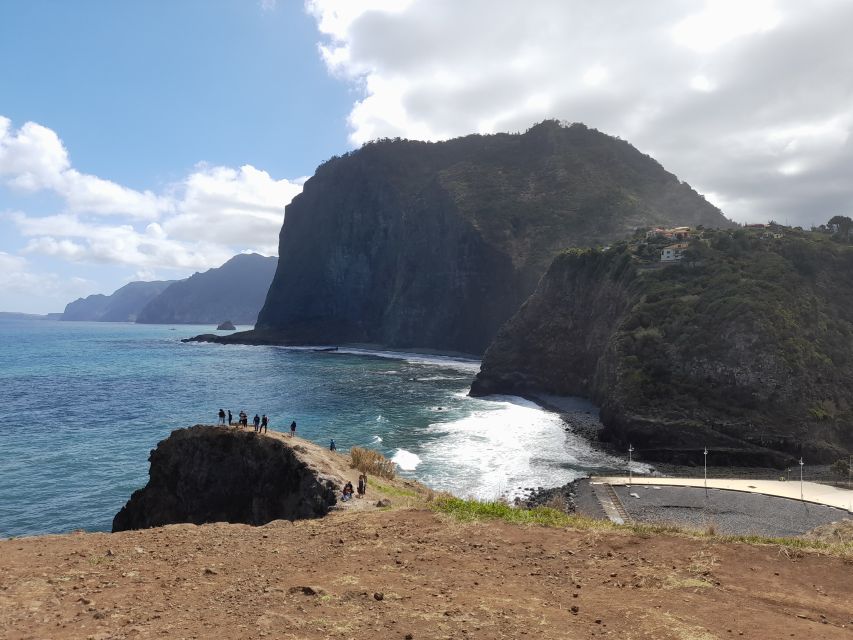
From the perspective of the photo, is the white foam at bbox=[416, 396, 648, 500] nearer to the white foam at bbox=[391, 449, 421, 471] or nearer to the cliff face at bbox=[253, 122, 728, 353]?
the white foam at bbox=[391, 449, 421, 471]

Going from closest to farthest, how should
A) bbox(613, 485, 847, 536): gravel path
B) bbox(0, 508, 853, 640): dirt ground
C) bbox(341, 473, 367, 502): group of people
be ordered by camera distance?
bbox(0, 508, 853, 640): dirt ground
bbox(341, 473, 367, 502): group of people
bbox(613, 485, 847, 536): gravel path

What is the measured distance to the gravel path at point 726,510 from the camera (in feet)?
95.2

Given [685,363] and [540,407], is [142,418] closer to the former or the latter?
→ [540,407]

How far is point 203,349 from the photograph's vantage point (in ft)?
498

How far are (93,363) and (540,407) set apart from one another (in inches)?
3911

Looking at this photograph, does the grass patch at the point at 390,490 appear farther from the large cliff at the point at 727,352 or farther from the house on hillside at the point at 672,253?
the house on hillside at the point at 672,253

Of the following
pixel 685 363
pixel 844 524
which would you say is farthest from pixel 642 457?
pixel 844 524

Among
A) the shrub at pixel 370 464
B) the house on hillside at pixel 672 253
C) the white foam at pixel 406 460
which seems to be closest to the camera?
the shrub at pixel 370 464

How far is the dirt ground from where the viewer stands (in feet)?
29.7

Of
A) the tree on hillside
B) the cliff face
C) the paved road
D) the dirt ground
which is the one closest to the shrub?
the dirt ground

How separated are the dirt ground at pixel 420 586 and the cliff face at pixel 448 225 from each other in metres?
111

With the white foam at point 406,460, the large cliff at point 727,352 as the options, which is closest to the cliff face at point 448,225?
the large cliff at point 727,352

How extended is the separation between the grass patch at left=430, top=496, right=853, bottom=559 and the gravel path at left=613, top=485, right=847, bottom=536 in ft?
52.8

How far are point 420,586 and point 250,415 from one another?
52148 mm
